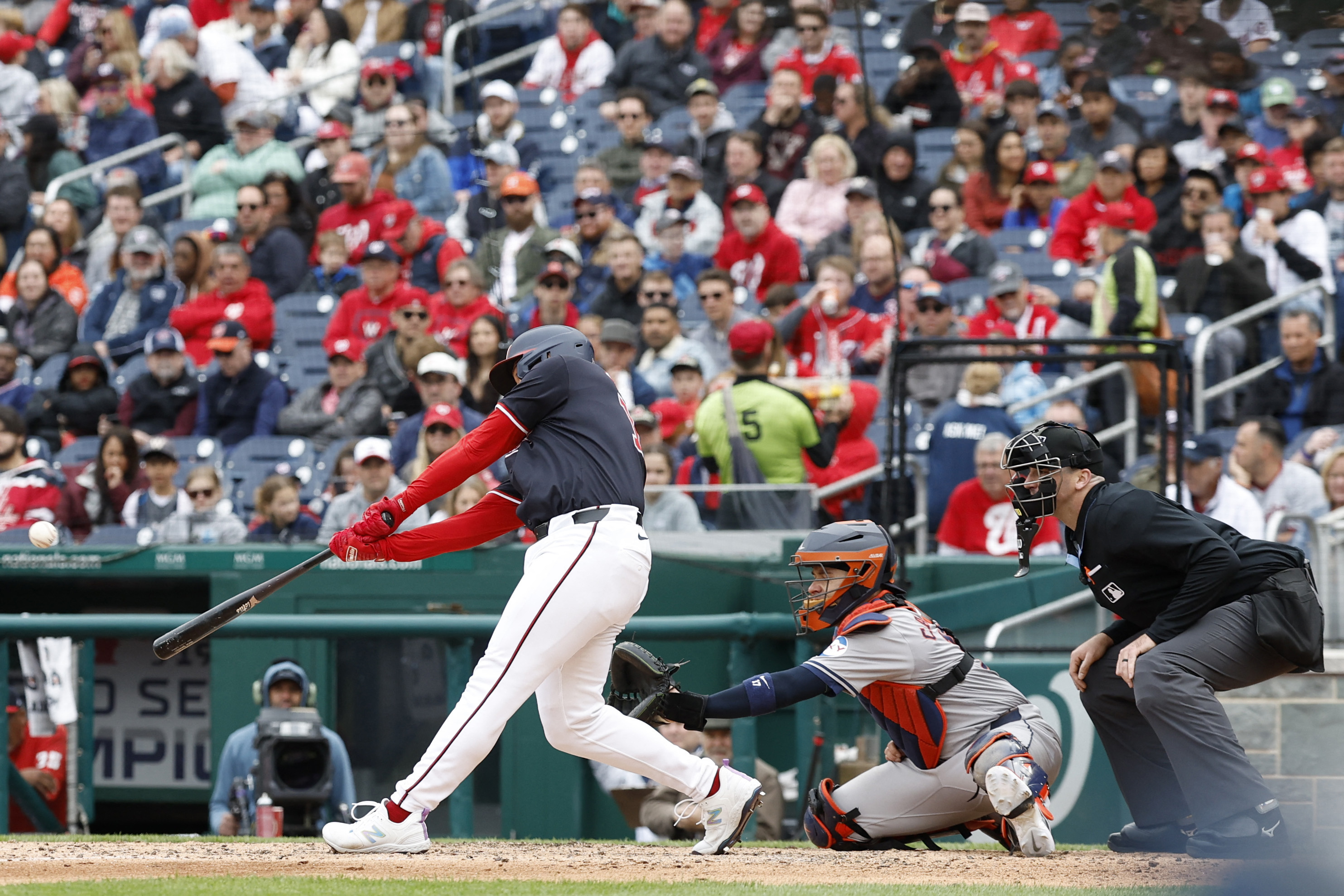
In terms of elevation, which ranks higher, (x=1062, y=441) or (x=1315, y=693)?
(x=1062, y=441)

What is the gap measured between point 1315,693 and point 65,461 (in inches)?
284

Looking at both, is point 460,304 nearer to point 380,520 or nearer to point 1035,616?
point 1035,616

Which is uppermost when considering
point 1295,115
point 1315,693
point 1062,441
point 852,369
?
point 1295,115

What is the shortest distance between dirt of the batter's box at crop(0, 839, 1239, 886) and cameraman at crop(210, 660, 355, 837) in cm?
152

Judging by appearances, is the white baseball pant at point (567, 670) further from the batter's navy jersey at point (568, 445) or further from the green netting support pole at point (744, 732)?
the green netting support pole at point (744, 732)

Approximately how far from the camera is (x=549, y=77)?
12.4 m

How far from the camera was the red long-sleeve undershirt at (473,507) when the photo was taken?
185 inches

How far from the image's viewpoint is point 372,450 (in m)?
8.53

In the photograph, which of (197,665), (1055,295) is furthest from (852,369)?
(197,665)

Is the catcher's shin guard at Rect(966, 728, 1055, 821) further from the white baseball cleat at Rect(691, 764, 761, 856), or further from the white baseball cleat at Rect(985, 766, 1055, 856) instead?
the white baseball cleat at Rect(691, 764, 761, 856)

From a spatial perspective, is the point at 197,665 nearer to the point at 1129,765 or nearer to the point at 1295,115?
the point at 1129,765

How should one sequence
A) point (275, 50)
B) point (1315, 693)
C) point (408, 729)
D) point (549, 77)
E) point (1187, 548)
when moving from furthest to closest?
point (275, 50), point (549, 77), point (408, 729), point (1315, 693), point (1187, 548)

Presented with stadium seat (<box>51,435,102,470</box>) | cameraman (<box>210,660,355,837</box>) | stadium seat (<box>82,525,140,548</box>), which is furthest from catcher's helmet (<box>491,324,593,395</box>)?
stadium seat (<box>51,435,102,470</box>)

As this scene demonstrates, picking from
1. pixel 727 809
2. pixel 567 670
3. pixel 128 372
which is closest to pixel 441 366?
pixel 128 372
